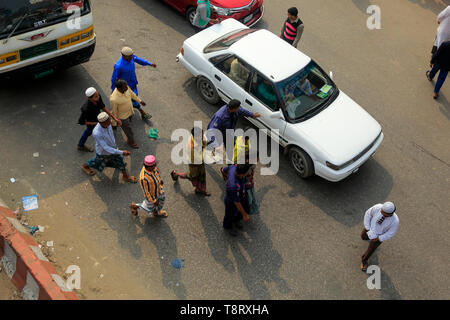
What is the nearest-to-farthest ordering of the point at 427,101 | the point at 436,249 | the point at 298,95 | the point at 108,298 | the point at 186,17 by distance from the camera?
the point at 108,298 < the point at 436,249 < the point at 298,95 < the point at 427,101 < the point at 186,17

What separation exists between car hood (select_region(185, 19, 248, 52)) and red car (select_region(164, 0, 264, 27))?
73 centimetres

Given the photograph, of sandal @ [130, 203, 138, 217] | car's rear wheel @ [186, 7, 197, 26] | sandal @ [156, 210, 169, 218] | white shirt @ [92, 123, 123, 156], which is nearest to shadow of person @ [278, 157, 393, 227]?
sandal @ [156, 210, 169, 218]

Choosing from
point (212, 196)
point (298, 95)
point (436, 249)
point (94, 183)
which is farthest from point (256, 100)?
point (436, 249)

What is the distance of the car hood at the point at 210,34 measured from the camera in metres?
8.24

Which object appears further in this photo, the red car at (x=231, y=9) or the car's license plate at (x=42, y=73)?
the red car at (x=231, y=9)

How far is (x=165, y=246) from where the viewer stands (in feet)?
20.4

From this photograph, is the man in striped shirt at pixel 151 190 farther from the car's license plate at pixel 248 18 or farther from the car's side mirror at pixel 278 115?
the car's license plate at pixel 248 18

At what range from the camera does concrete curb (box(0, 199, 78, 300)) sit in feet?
16.8

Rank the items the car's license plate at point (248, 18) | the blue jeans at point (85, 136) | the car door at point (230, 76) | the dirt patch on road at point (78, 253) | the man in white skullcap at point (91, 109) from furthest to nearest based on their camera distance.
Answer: the car's license plate at point (248, 18), the car door at point (230, 76), the blue jeans at point (85, 136), the man in white skullcap at point (91, 109), the dirt patch on road at point (78, 253)

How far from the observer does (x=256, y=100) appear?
24.0 feet

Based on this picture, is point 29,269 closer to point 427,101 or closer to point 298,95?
point 298,95

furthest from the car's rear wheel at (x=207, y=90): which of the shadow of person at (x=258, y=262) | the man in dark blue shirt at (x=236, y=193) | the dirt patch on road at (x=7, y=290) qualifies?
the dirt patch on road at (x=7, y=290)

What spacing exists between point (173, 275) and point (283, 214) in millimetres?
2115
